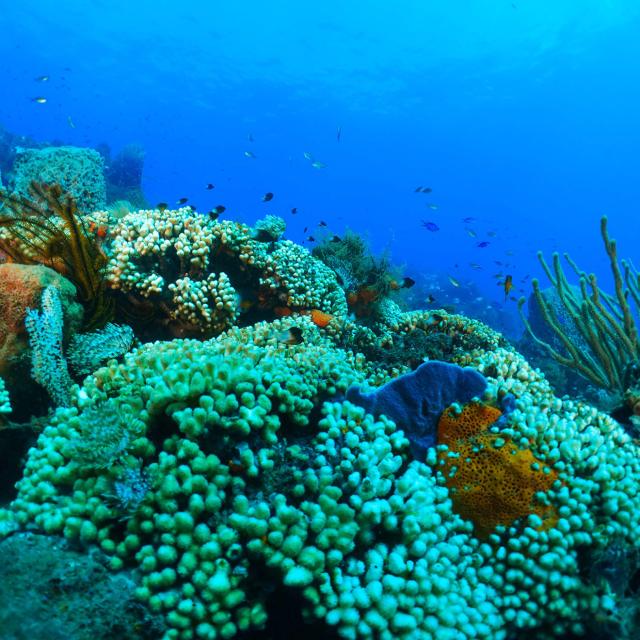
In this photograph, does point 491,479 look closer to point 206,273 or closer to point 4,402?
point 4,402

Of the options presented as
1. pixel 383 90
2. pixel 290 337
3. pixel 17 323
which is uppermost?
pixel 383 90

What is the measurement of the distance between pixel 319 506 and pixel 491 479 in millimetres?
1303

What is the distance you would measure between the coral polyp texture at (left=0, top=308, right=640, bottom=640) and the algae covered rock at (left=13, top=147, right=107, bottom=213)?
11245mm

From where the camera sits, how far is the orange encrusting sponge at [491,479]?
8.82ft

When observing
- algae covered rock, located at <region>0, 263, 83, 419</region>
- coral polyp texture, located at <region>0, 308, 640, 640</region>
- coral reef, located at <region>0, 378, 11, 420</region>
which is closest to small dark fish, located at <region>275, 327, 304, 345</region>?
coral polyp texture, located at <region>0, 308, 640, 640</region>

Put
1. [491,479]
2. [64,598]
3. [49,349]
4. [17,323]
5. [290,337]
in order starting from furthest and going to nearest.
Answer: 1. [290,337]
2. [17,323]
3. [49,349]
4. [491,479]
5. [64,598]

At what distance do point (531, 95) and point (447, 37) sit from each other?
2441cm

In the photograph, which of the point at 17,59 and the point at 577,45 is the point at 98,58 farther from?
the point at 577,45

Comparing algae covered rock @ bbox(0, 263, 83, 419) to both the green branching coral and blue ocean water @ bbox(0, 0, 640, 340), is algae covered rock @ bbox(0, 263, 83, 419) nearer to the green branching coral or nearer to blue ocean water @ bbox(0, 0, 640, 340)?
the green branching coral

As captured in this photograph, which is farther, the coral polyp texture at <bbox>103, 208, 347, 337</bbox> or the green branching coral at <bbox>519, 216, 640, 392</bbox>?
the coral polyp texture at <bbox>103, 208, 347, 337</bbox>

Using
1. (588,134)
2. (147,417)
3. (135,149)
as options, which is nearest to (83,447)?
(147,417)

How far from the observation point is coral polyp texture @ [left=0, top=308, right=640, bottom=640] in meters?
2.03

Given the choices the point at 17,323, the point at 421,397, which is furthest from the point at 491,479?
the point at 17,323

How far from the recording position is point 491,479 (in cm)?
279
